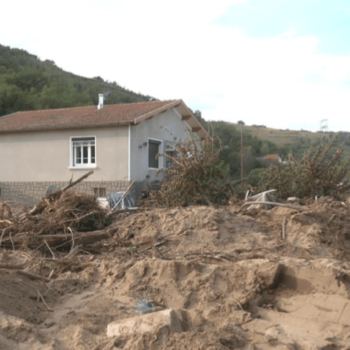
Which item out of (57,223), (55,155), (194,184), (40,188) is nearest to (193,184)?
(194,184)

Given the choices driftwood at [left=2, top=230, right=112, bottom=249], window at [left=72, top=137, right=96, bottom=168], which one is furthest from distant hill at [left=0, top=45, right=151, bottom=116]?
driftwood at [left=2, top=230, right=112, bottom=249]

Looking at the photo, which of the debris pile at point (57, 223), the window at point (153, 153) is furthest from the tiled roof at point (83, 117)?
the debris pile at point (57, 223)

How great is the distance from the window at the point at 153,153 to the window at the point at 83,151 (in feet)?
7.76

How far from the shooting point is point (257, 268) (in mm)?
5004

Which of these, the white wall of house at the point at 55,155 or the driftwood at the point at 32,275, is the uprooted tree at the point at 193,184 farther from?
the white wall of house at the point at 55,155

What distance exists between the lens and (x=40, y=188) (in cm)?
2048

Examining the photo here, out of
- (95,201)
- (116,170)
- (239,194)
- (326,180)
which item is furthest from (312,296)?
(116,170)

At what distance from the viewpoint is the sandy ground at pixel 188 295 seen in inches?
154

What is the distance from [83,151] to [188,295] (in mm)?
16106

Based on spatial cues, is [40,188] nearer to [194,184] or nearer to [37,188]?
[37,188]

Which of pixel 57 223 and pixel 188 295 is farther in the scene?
pixel 57 223

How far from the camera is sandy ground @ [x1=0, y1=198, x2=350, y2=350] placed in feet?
12.8

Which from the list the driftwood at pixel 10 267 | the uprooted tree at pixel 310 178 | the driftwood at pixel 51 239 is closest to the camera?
the driftwood at pixel 10 267

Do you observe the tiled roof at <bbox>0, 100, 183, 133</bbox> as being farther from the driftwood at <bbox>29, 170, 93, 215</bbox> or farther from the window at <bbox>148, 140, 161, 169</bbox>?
the driftwood at <bbox>29, 170, 93, 215</bbox>
